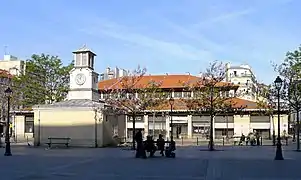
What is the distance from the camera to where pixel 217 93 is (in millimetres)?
40719

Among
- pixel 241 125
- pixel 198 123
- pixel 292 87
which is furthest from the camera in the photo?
pixel 198 123

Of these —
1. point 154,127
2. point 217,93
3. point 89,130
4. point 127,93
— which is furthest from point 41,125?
point 154,127

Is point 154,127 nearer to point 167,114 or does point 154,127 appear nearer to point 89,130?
point 167,114

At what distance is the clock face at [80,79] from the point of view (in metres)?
45.6

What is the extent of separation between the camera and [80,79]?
4572 cm

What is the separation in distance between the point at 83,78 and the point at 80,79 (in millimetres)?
303

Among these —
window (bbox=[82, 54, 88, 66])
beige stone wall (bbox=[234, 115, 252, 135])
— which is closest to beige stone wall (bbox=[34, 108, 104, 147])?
window (bbox=[82, 54, 88, 66])

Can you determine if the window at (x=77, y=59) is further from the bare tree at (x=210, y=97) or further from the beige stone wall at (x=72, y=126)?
the bare tree at (x=210, y=97)

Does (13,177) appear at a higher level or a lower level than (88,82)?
lower

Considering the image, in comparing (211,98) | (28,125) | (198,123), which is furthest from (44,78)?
(211,98)

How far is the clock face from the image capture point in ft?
149

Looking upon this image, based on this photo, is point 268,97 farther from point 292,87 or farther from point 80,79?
point 80,79

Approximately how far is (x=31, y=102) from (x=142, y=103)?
99.9 ft

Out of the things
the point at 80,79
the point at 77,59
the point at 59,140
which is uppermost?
the point at 77,59
